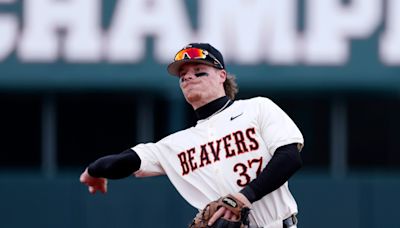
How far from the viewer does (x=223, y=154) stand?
4.48 m

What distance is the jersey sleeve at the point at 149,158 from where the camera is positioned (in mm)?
4719

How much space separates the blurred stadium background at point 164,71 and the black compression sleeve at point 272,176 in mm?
5390

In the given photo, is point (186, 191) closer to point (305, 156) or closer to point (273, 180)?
point (273, 180)

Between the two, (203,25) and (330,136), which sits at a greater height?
(203,25)

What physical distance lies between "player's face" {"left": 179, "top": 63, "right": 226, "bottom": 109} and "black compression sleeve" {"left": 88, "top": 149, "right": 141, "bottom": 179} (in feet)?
1.21

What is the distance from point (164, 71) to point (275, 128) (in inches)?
229

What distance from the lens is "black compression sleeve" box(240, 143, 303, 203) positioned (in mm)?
4219

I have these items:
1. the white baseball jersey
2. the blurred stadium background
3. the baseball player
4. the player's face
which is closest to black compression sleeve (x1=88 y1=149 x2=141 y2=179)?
the baseball player

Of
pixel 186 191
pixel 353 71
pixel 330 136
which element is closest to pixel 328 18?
pixel 353 71

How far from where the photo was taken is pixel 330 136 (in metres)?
10.9

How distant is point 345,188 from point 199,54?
5.47 meters

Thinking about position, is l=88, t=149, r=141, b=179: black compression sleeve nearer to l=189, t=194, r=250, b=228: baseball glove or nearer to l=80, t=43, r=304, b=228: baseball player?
l=80, t=43, r=304, b=228: baseball player

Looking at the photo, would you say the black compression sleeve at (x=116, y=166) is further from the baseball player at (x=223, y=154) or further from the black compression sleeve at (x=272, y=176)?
the black compression sleeve at (x=272, y=176)

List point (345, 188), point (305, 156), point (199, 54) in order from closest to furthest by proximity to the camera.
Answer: point (199, 54), point (345, 188), point (305, 156)
